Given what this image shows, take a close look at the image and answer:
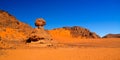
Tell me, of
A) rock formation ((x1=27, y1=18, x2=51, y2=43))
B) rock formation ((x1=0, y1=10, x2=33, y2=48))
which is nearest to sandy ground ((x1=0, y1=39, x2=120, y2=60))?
rock formation ((x1=27, y1=18, x2=51, y2=43))

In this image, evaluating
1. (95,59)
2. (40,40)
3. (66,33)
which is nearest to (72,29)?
(66,33)

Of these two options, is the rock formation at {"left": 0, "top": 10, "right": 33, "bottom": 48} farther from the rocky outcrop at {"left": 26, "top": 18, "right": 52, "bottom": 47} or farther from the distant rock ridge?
the rocky outcrop at {"left": 26, "top": 18, "right": 52, "bottom": 47}

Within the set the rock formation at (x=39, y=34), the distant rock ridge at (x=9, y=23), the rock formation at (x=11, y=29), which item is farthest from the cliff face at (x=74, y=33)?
the rock formation at (x=39, y=34)

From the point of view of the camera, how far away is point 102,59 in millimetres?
14422

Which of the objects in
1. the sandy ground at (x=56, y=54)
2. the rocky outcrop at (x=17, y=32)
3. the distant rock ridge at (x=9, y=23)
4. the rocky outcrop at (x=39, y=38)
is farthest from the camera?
the distant rock ridge at (x=9, y=23)

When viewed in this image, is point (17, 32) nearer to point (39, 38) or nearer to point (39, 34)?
point (39, 34)

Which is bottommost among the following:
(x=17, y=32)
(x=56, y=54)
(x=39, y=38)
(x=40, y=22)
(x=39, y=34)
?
(x=56, y=54)

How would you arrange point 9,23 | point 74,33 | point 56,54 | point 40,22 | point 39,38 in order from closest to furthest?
point 56,54 < point 39,38 < point 40,22 < point 9,23 < point 74,33

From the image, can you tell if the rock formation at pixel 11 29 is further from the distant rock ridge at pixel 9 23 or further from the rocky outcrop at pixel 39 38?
the rocky outcrop at pixel 39 38

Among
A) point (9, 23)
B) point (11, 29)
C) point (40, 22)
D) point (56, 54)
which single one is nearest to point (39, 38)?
point (40, 22)

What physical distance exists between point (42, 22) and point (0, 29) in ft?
34.6

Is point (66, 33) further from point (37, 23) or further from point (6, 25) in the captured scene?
point (37, 23)

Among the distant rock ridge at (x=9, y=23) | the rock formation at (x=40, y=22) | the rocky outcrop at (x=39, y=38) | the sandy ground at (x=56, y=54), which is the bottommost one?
the sandy ground at (x=56, y=54)

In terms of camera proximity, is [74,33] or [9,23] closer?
[9,23]
